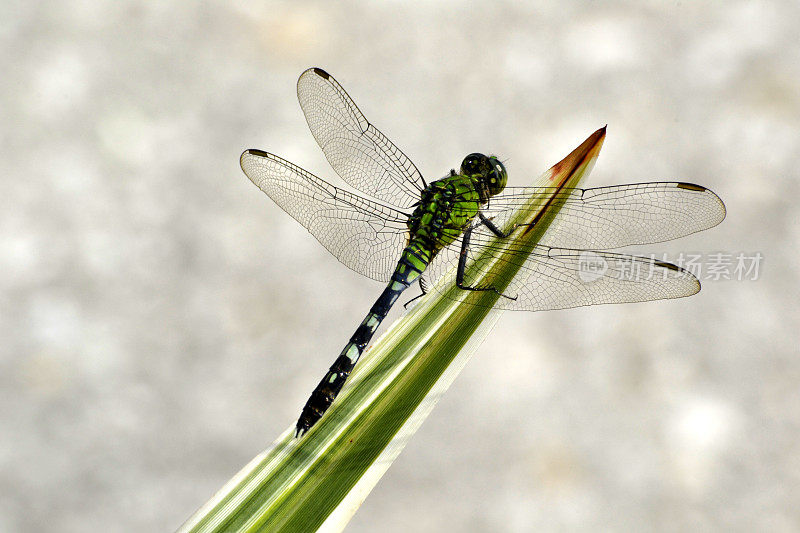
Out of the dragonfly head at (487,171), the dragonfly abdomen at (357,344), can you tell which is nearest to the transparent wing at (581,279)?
the dragonfly abdomen at (357,344)

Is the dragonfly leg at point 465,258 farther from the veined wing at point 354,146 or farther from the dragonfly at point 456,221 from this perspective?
the veined wing at point 354,146

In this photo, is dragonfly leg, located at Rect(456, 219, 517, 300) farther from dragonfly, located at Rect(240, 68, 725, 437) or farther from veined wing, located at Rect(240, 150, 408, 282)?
veined wing, located at Rect(240, 150, 408, 282)

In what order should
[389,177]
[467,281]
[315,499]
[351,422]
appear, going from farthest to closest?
[389,177] → [467,281] → [351,422] → [315,499]

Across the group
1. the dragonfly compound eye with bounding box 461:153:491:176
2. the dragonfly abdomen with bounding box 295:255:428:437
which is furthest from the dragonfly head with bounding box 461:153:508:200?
the dragonfly abdomen with bounding box 295:255:428:437

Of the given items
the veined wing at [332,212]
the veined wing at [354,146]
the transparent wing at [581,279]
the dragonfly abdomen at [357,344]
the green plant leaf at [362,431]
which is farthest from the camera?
the veined wing at [354,146]

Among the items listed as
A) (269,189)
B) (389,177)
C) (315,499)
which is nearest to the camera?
(315,499)

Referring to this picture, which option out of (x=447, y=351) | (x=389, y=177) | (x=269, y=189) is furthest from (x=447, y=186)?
(x=447, y=351)

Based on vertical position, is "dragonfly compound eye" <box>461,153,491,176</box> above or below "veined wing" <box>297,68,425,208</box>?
above

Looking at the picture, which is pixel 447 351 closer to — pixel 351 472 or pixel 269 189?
pixel 351 472
